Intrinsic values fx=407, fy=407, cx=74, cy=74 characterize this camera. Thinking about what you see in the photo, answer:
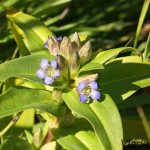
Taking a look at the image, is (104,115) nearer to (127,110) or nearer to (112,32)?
(127,110)

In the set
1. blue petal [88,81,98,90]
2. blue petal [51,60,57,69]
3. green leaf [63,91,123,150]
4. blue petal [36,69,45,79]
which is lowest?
green leaf [63,91,123,150]

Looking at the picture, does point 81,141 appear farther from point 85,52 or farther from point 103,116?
point 85,52

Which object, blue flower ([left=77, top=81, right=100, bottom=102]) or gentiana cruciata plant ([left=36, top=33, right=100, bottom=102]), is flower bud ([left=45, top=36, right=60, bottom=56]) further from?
blue flower ([left=77, top=81, right=100, bottom=102])

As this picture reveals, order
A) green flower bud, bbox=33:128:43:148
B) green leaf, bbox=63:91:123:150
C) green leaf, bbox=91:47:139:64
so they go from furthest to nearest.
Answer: green flower bud, bbox=33:128:43:148 → green leaf, bbox=91:47:139:64 → green leaf, bbox=63:91:123:150

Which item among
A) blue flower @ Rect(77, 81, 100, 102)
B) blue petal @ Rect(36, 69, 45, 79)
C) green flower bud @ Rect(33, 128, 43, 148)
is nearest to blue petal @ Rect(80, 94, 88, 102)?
blue flower @ Rect(77, 81, 100, 102)

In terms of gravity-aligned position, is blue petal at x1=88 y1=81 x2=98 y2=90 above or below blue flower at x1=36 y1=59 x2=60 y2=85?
below

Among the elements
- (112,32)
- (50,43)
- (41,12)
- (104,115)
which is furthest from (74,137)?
(112,32)

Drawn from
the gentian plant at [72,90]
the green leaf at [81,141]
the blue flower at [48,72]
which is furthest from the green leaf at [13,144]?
the blue flower at [48,72]

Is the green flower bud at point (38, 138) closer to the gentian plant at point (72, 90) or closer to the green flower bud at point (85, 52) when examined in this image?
the gentian plant at point (72, 90)
